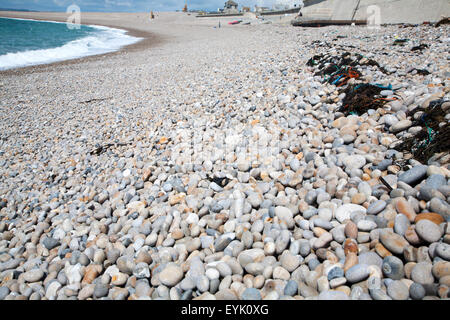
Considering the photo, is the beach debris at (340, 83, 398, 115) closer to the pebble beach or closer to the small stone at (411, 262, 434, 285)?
the pebble beach

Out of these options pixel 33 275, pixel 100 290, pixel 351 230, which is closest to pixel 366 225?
pixel 351 230

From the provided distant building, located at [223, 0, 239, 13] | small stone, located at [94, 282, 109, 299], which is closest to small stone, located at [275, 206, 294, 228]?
small stone, located at [94, 282, 109, 299]

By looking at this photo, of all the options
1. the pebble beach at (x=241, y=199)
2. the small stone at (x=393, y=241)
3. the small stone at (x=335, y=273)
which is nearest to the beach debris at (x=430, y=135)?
the pebble beach at (x=241, y=199)

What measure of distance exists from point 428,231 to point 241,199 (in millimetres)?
1546

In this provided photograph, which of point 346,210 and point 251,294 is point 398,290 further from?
point 251,294

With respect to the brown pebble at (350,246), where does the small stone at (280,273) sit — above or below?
below

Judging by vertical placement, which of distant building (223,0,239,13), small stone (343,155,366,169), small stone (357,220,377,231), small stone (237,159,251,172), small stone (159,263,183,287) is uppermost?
distant building (223,0,239,13)

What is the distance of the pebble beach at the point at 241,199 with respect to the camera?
5.65 ft

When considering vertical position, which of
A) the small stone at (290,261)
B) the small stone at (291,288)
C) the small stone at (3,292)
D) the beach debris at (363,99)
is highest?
the beach debris at (363,99)

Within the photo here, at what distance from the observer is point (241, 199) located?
251 centimetres

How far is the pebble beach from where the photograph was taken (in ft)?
5.65

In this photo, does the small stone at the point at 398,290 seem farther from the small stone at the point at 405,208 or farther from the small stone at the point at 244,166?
the small stone at the point at 244,166
